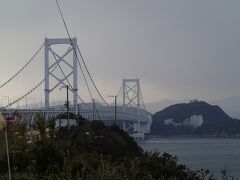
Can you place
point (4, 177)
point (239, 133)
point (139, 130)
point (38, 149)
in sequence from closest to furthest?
point (4, 177)
point (38, 149)
point (139, 130)
point (239, 133)

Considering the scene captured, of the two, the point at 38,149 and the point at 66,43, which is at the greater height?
the point at 66,43

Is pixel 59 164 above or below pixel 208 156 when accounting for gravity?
above

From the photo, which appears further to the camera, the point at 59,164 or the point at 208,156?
the point at 208,156

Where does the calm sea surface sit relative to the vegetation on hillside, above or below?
below

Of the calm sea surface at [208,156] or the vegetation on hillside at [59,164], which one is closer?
the vegetation on hillside at [59,164]

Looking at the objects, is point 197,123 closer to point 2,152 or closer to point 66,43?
point 66,43

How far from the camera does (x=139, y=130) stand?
251 ft

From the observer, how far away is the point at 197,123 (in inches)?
3834

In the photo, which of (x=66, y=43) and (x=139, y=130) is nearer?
(x=66, y=43)

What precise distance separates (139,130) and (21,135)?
6804 cm

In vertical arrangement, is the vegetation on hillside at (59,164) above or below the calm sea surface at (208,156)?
above

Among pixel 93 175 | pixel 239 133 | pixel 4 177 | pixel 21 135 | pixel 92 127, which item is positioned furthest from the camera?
pixel 239 133

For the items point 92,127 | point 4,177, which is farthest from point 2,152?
point 92,127

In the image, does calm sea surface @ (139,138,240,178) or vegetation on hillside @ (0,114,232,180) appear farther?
calm sea surface @ (139,138,240,178)
